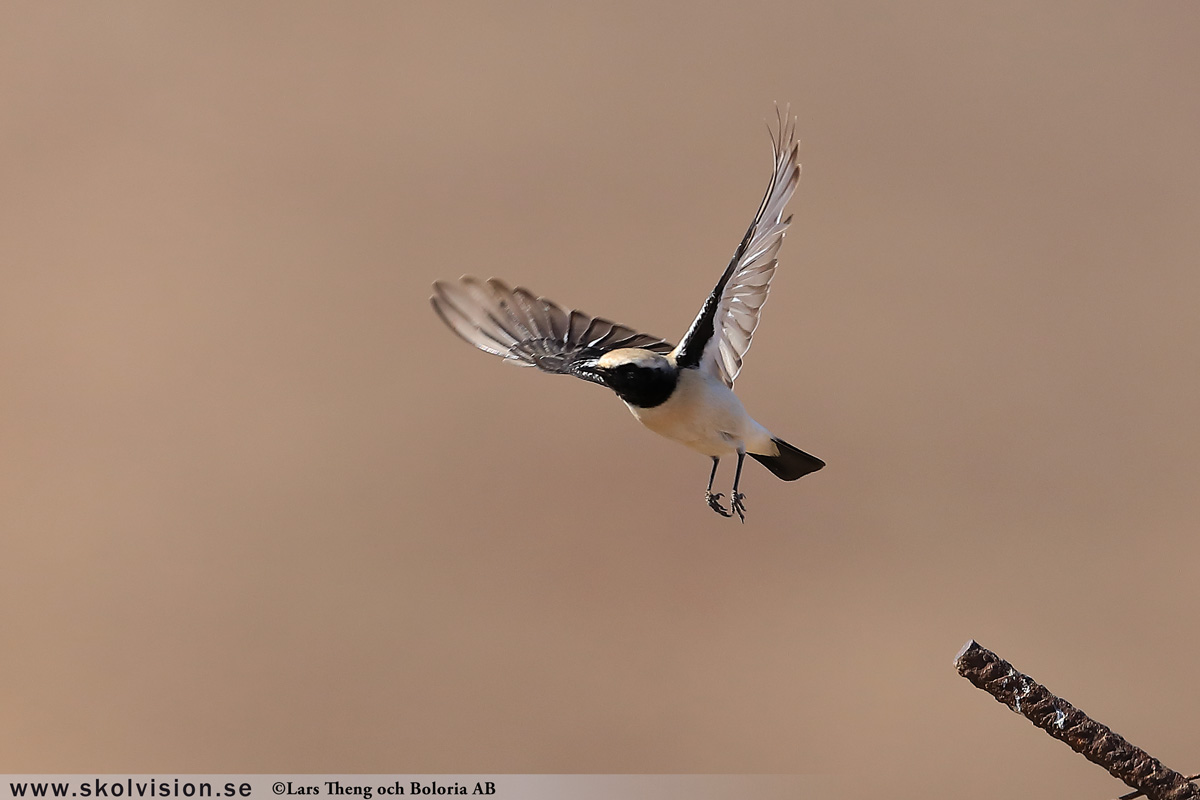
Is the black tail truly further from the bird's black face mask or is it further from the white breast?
the bird's black face mask

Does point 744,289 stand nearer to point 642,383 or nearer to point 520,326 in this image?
point 642,383

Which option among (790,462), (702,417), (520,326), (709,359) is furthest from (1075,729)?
(520,326)

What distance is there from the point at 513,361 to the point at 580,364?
0.28 meters

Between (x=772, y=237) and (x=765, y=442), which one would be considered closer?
(x=772, y=237)

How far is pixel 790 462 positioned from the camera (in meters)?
2.16

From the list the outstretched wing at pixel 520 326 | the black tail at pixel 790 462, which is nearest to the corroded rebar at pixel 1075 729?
the black tail at pixel 790 462

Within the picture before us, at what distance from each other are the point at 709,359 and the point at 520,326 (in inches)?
23.7

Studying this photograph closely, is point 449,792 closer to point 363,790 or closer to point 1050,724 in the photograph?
point 363,790

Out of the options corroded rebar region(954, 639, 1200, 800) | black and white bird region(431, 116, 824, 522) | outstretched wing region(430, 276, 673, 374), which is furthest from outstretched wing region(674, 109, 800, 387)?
corroded rebar region(954, 639, 1200, 800)

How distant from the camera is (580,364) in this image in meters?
2.08

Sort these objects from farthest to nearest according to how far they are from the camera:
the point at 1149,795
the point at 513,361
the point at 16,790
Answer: the point at 16,790 → the point at 513,361 → the point at 1149,795

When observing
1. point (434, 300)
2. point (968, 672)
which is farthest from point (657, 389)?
point (968, 672)

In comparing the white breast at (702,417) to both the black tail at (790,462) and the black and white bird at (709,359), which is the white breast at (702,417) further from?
the black tail at (790,462)

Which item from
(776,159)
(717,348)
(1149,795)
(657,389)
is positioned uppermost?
(776,159)
